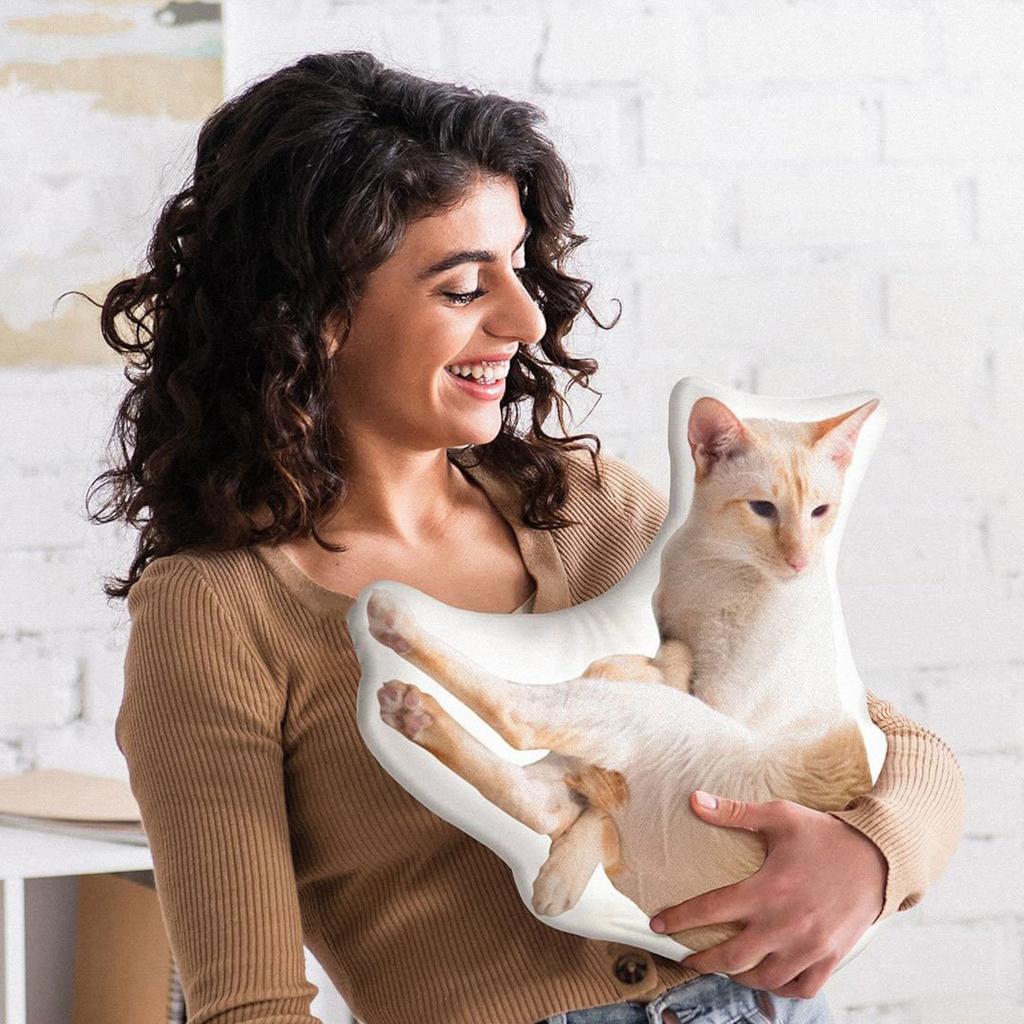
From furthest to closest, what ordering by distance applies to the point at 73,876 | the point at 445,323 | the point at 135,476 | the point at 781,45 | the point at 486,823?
the point at 781,45 < the point at 73,876 < the point at 135,476 < the point at 445,323 < the point at 486,823

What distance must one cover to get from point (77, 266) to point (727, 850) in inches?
38.7

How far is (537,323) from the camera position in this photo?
940 mm

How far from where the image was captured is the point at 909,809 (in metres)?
0.92

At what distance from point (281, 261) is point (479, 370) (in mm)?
148

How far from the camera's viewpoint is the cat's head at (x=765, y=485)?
2.93 ft

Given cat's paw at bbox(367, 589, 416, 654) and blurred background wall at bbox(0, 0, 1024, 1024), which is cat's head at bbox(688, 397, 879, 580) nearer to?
cat's paw at bbox(367, 589, 416, 654)

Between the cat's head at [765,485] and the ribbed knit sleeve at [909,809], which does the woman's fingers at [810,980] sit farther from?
the cat's head at [765,485]

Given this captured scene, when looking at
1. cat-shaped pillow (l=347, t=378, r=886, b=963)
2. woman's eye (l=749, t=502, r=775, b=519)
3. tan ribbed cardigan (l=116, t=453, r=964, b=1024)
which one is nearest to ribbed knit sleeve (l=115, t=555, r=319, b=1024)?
tan ribbed cardigan (l=116, t=453, r=964, b=1024)

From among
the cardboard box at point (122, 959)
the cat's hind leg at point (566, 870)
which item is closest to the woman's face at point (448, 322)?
the cat's hind leg at point (566, 870)

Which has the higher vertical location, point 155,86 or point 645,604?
point 155,86

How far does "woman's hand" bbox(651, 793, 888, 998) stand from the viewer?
85cm

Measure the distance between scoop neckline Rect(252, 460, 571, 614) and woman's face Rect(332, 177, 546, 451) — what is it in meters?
0.10

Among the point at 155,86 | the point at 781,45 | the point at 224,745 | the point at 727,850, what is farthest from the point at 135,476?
the point at 781,45

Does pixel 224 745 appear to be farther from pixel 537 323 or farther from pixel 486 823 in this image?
pixel 537 323
